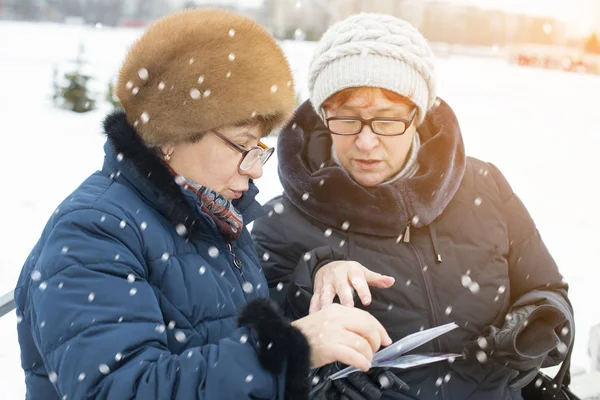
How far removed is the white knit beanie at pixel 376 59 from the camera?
2238 mm

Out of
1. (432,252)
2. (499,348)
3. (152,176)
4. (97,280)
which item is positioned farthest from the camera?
(432,252)

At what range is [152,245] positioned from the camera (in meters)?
1.50

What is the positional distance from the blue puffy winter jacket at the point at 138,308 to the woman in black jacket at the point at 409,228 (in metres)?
0.63

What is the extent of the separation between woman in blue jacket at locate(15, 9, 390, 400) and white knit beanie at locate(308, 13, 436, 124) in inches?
21.2

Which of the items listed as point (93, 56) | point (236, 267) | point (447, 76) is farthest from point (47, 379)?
point (447, 76)

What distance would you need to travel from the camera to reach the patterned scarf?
1673 millimetres

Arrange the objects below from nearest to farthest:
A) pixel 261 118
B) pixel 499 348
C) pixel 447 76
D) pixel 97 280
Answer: pixel 97 280, pixel 261 118, pixel 499 348, pixel 447 76

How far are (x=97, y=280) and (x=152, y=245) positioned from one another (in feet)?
0.68

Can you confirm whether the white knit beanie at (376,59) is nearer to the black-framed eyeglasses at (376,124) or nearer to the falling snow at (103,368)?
the black-framed eyeglasses at (376,124)

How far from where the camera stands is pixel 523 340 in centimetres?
218

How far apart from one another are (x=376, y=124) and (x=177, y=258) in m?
1.12

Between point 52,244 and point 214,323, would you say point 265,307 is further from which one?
point 52,244

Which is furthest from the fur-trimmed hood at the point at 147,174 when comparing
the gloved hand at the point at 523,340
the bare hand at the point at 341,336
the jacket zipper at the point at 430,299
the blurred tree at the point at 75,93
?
the blurred tree at the point at 75,93

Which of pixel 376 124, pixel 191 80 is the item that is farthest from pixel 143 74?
pixel 376 124
